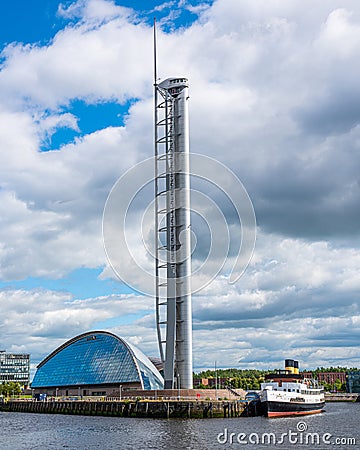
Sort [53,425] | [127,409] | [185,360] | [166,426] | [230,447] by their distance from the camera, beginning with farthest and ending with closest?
[185,360] < [127,409] < [53,425] < [166,426] < [230,447]

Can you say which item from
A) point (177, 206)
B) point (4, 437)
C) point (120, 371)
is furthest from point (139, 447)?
point (120, 371)

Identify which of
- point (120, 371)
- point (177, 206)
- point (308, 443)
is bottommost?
point (308, 443)

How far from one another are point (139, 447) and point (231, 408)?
41379 millimetres

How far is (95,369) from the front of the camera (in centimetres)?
16362

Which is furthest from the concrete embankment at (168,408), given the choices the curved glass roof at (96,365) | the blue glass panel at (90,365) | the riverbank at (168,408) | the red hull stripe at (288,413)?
the blue glass panel at (90,365)

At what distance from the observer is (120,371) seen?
156 m

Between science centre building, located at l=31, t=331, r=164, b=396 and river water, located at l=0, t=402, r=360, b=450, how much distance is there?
43488mm

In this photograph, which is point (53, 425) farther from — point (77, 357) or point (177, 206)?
point (77, 357)

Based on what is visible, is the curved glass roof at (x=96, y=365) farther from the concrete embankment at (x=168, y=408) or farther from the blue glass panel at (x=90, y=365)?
the concrete embankment at (x=168, y=408)

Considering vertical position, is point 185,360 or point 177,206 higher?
point 177,206

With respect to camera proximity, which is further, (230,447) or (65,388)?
(65,388)

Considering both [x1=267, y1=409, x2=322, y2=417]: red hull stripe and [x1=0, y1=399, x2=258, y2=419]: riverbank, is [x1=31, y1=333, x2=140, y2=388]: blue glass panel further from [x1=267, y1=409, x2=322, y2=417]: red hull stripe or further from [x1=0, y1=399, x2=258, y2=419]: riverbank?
[x1=267, y1=409, x2=322, y2=417]: red hull stripe

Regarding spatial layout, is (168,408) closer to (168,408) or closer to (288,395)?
(168,408)

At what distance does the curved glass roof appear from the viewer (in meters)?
154
